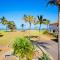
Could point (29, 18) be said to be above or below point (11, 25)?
above

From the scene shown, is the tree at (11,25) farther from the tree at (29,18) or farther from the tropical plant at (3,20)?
the tree at (29,18)

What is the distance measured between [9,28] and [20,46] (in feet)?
347

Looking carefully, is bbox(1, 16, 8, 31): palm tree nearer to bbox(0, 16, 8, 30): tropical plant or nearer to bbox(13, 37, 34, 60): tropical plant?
bbox(0, 16, 8, 30): tropical plant

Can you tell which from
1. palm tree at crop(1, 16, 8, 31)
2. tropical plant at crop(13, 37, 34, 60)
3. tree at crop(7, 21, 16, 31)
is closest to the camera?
tropical plant at crop(13, 37, 34, 60)

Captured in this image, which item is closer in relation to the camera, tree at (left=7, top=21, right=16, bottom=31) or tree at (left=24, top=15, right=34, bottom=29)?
tree at (left=24, top=15, right=34, bottom=29)

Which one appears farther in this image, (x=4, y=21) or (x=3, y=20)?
(x=4, y=21)

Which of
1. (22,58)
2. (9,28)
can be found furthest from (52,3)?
(9,28)

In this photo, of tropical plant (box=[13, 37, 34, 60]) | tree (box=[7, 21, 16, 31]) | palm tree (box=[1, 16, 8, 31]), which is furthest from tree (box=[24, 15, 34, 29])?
tropical plant (box=[13, 37, 34, 60])

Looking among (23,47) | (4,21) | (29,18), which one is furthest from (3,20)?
(23,47)

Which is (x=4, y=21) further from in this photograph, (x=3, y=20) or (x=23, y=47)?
(x=23, y=47)

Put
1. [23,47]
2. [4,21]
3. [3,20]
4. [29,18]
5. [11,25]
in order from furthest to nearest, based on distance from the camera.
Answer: [4,21]
[3,20]
[11,25]
[29,18]
[23,47]

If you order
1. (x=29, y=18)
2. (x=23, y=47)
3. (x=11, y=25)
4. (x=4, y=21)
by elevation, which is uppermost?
(x=29, y=18)

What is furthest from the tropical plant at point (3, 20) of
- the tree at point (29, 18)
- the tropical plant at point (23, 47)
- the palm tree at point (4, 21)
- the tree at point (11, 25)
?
the tropical plant at point (23, 47)

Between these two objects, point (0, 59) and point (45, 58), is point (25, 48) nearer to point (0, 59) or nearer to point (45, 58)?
point (45, 58)
